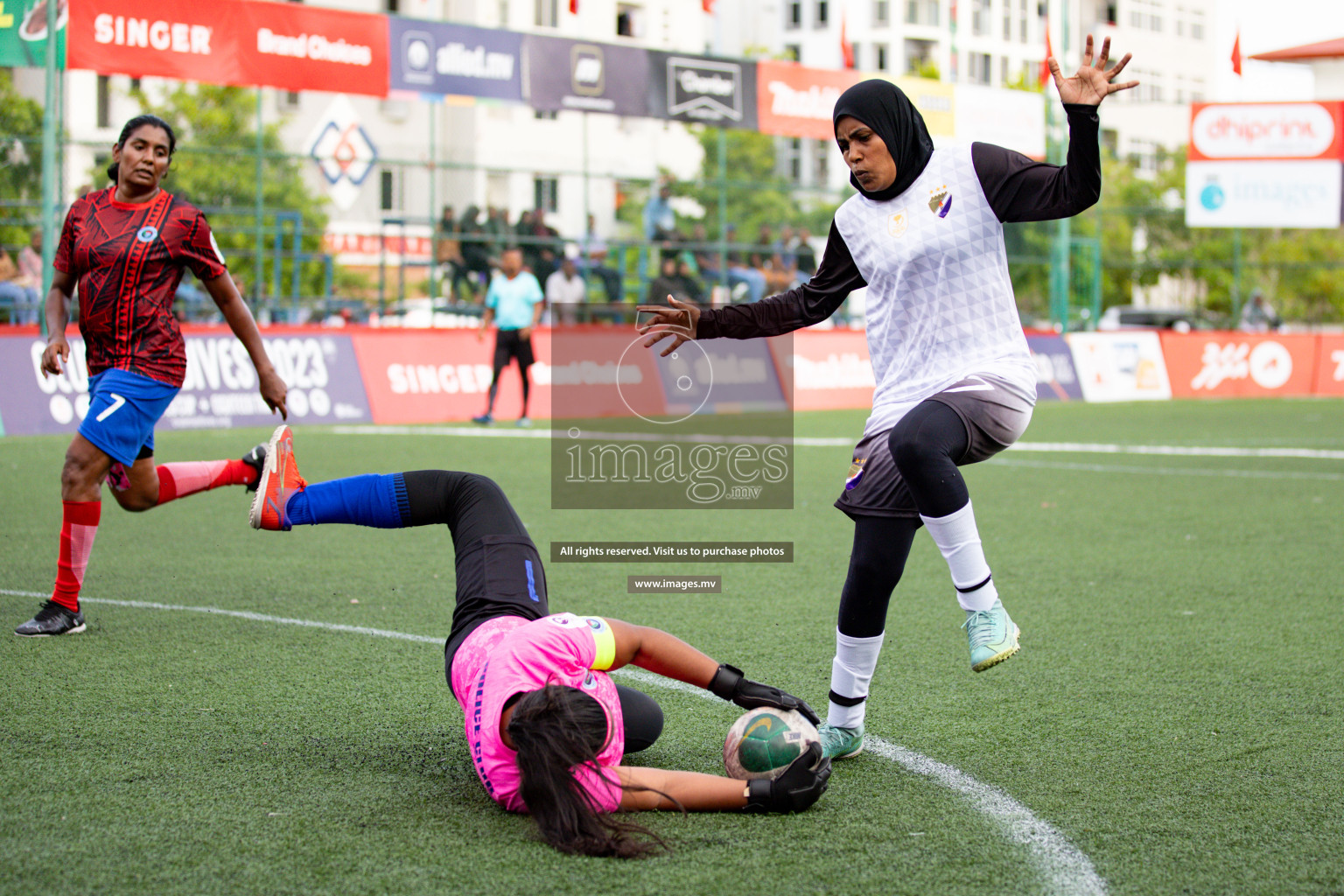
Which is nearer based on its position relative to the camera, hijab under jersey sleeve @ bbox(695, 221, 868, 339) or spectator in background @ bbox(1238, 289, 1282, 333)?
hijab under jersey sleeve @ bbox(695, 221, 868, 339)

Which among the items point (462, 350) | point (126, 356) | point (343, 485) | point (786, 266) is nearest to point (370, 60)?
point (462, 350)

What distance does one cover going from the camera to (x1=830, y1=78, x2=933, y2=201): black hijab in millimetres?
3824

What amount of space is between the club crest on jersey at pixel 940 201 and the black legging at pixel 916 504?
55cm

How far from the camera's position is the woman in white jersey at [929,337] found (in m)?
3.68

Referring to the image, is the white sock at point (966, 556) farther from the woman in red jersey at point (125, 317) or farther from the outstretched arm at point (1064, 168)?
the woman in red jersey at point (125, 317)

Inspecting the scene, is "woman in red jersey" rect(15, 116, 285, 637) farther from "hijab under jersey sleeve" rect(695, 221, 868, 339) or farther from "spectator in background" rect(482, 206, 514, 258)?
"spectator in background" rect(482, 206, 514, 258)

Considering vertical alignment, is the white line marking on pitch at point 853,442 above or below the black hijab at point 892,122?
below

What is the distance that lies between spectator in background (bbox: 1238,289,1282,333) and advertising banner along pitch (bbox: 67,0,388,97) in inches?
951

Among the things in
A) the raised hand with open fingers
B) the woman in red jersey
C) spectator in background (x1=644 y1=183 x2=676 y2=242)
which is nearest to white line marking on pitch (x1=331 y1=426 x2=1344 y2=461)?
the woman in red jersey

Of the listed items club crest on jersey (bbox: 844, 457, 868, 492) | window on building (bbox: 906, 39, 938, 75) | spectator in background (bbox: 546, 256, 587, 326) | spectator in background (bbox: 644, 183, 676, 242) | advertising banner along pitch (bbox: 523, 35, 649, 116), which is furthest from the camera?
window on building (bbox: 906, 39, 938, 75)

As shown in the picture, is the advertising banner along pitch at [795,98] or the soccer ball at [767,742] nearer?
the soccer ball at [767,742]

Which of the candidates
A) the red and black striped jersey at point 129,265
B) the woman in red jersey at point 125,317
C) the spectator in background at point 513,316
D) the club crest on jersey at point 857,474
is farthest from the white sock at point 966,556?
the spectator in background at point 513,316

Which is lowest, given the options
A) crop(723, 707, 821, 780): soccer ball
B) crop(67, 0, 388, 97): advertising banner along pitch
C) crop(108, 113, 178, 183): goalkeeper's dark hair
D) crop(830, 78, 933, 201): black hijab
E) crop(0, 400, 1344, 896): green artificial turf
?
crop(0, 400, 1344, 896): green artificial turf

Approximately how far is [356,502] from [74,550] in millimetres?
1998
